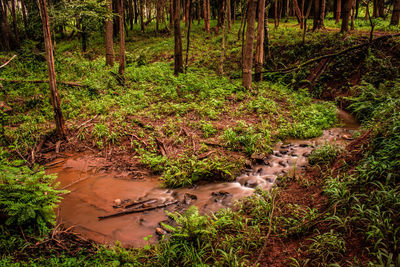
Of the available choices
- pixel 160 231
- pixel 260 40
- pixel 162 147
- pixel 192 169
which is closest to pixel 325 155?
pixel 192 169

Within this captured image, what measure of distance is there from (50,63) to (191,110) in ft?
16.5

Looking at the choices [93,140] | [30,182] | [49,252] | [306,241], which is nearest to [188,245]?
[306,241]

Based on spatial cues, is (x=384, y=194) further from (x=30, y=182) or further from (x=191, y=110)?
(x=191, y=110)

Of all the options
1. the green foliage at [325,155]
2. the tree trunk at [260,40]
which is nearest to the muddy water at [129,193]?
the green foliage at [325,155]

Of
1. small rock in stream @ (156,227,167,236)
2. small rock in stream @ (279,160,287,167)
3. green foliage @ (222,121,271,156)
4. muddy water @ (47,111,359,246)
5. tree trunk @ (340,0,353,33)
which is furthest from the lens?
tree trunk @ (340,0,353,33)

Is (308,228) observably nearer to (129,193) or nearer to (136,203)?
(136,203)

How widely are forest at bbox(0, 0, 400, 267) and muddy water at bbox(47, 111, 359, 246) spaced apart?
0.03 meters

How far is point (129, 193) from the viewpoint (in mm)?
5191

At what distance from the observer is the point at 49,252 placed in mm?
3223

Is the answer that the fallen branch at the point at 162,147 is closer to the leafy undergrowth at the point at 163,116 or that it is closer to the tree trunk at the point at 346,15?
the leafy undergrowth at the point at 163,116

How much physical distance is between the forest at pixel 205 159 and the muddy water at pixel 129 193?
3cm

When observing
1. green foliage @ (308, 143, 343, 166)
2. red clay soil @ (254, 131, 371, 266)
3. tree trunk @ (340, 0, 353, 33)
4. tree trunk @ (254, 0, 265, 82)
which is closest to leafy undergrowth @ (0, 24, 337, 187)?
tree trunk @ (254, 0, 265, 82)

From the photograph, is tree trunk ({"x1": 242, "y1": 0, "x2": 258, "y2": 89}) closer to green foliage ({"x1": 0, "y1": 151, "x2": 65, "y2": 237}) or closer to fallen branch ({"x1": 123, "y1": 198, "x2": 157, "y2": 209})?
fallen branch ({"x1": 123, "y1": 198, "x2": 157, "y2": 209})

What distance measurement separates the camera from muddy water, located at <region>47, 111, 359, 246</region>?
4094 millimetres
